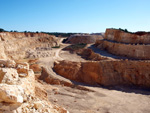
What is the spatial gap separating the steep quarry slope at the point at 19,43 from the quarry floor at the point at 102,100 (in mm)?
16450

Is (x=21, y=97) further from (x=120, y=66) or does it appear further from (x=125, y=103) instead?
(x=120, y=66)

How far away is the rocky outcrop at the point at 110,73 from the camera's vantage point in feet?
73.4

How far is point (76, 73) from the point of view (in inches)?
912

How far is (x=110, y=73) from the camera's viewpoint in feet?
76.5

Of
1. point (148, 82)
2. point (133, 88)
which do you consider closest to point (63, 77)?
point (133, 88)

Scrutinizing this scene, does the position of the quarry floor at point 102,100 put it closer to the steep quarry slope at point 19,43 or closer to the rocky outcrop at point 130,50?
the rocky outcrop at point 130,50

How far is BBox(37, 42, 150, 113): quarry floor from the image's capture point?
14267 millimetres

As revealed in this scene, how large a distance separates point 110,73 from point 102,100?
761 cm

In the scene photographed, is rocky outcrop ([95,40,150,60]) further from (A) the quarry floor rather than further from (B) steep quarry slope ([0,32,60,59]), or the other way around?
(B) steep quarry slope ([0,32,60,59])

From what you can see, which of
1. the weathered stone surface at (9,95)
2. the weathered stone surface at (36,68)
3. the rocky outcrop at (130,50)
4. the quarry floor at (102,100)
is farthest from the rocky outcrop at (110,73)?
the weathered stone surface at (9,95)

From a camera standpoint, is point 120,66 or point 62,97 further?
point 120,66

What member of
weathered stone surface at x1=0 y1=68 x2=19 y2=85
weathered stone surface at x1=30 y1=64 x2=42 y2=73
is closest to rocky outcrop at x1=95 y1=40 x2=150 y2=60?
weathered stone surface at x1=30 y1=64 x2=42 y2=73

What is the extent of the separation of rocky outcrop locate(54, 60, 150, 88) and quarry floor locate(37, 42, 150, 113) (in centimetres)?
189

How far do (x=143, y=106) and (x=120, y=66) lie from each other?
30.6 feet
